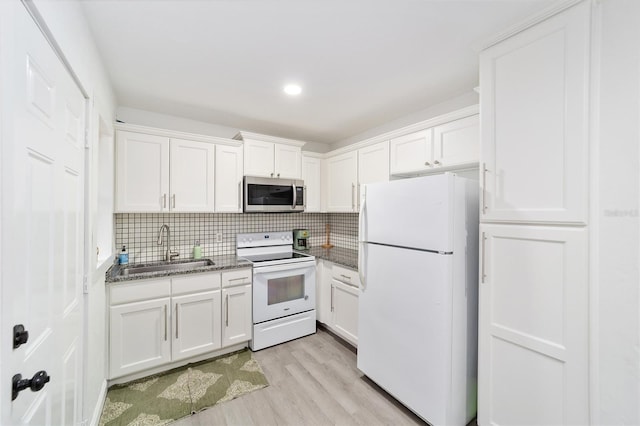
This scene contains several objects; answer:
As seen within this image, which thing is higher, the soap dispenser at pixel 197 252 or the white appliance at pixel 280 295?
the soap dispenser at pixel 197 252

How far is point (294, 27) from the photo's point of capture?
1490 mm

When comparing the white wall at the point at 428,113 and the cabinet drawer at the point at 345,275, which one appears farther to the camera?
the cabinet drawer at the point at 345,275

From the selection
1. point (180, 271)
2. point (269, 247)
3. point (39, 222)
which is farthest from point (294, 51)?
point (269, 247)

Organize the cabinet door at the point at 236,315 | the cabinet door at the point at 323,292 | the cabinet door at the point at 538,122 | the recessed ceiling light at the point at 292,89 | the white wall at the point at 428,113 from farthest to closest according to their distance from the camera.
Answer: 1. the cabinet door at the point at 323,292
2. the cabinet door at the point at 236,315
3. the white wall at the point at 428,113
4. the recessed ceiling light at the point at 292,89
5. the cabinet door at the point at 538,122

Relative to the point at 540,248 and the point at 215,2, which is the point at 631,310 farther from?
the point at 215,2

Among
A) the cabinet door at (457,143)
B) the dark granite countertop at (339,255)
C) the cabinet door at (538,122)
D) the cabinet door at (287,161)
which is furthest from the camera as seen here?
the cabinet door at (287,161)

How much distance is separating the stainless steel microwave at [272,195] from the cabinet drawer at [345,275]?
87cm

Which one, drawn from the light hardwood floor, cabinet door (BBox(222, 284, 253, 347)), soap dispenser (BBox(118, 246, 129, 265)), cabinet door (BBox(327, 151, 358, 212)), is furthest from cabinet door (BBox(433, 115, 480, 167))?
soap dispenser (BBox(118, 246, 129, 265))

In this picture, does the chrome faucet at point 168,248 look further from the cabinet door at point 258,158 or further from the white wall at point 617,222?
the white wall at point 617,222

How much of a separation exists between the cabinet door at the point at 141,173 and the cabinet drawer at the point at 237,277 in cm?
87

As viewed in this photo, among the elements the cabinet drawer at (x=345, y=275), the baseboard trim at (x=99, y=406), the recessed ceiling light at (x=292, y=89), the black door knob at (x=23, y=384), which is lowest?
the baseboard trim at (x=99, y=406)

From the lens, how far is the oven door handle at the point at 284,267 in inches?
107

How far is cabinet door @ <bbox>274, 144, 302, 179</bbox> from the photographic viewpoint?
10.3 ft

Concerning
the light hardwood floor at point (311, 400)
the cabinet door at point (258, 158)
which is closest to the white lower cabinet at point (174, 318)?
the light hardwood floor at point (311, 400)
